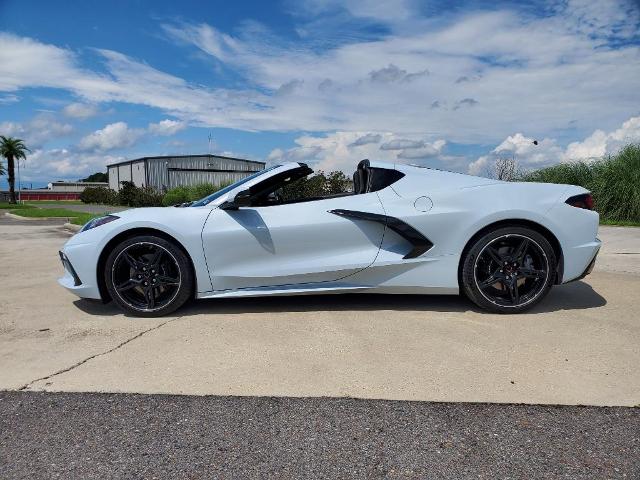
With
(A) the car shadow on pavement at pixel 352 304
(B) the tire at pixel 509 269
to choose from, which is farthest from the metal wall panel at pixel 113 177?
(B) the tire at pixel 509 269

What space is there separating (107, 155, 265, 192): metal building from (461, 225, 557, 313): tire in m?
39.5

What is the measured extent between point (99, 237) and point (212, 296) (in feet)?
3.39

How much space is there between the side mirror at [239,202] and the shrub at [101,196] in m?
42.1

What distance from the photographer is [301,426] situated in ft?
7.52

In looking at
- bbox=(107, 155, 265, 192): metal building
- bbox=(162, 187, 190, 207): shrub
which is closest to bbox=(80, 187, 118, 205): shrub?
bbox=(107, 155, 265, 192): metal building

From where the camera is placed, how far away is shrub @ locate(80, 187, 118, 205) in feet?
147

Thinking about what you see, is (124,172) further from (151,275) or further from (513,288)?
(513,288)

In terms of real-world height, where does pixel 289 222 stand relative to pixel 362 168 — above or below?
below

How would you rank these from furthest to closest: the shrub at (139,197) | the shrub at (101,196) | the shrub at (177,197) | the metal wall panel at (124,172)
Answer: the metal wall panel at (124,172) < the shrub at (101,196) < the shrub at (139,197) < the shrub at (177,197)

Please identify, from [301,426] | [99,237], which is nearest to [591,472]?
[301,426]

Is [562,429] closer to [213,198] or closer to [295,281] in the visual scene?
[295,281]

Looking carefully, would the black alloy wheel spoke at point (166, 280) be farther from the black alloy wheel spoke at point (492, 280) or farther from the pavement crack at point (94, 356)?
the black alloy wheel spoke at point (492, 280)

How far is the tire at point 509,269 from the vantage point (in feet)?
13.3

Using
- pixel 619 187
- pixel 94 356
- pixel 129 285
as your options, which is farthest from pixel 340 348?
pixel 619 187
